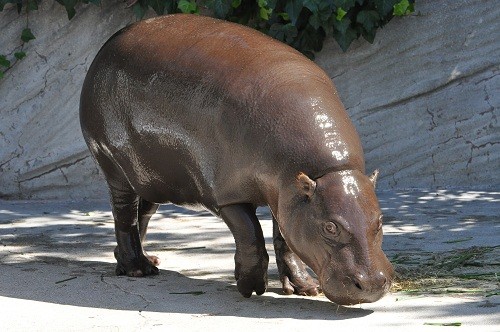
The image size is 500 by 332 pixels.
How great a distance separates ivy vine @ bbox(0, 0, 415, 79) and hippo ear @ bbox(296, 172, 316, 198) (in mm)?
4203

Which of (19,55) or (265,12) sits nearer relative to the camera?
(265,12)

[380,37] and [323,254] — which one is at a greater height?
[380,37]

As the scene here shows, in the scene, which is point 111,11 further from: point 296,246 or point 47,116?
point 296,246

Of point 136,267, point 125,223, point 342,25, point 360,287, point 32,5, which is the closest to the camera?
point 360,287

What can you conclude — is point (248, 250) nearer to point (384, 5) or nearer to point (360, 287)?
point (360, 287)

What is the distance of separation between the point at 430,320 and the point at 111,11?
5390 mm

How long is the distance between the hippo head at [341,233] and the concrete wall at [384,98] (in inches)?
172

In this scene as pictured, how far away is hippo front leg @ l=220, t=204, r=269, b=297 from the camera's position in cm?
482

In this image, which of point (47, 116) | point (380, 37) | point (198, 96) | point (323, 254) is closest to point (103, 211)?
point (47, 116)

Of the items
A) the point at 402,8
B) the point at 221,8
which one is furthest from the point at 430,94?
the point at 221,8

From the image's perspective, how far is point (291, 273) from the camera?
5012 millimetres

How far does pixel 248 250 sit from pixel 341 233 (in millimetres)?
587

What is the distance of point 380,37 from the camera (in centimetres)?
895

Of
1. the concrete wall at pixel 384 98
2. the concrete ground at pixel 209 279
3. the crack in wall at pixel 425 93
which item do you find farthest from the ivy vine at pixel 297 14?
the concrete ground at pixel 209 279
